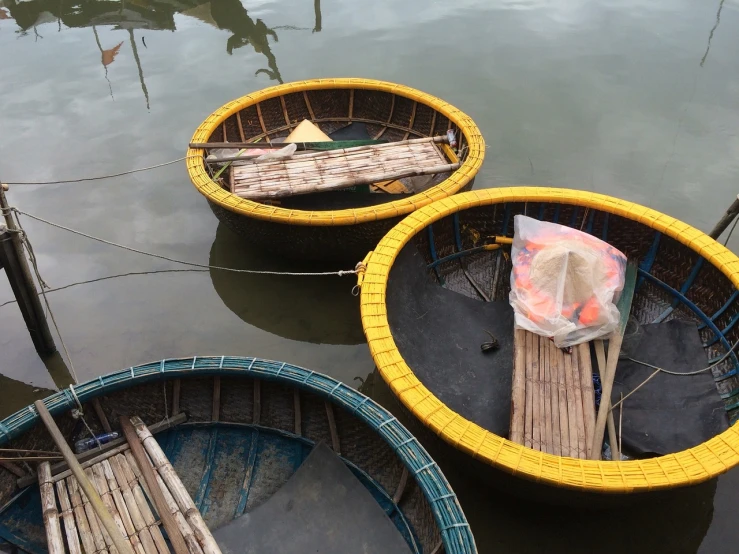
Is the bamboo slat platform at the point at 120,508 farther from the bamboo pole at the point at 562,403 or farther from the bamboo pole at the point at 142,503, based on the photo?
the bamboo pole at the point at 562,403

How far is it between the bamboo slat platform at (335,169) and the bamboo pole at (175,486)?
7.37ft

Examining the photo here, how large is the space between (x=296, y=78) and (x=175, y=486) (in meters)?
6.96

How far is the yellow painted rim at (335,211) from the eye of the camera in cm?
414

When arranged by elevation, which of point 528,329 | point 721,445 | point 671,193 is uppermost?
point 721,445

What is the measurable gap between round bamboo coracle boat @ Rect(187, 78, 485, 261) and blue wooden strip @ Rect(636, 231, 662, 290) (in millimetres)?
1536

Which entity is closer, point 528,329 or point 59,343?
point 528,329

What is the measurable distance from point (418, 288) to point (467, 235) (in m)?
0.74

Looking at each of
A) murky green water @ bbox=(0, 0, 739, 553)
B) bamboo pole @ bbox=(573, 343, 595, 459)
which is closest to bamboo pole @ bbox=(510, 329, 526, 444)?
bamboo pole @ bbox=(573, 343, 595, 459)

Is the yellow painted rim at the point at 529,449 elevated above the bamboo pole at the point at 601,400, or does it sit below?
above

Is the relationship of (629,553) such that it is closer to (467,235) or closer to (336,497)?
(336,497)

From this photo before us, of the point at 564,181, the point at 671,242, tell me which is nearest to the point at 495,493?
the point at 671,242

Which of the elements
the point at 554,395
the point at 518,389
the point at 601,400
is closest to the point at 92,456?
the point at 518,389

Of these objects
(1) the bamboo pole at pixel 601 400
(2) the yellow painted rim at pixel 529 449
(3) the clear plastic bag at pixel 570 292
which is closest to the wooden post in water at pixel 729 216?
(2) the yellow painted rim at pixel 529 449

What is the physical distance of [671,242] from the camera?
3783mm
